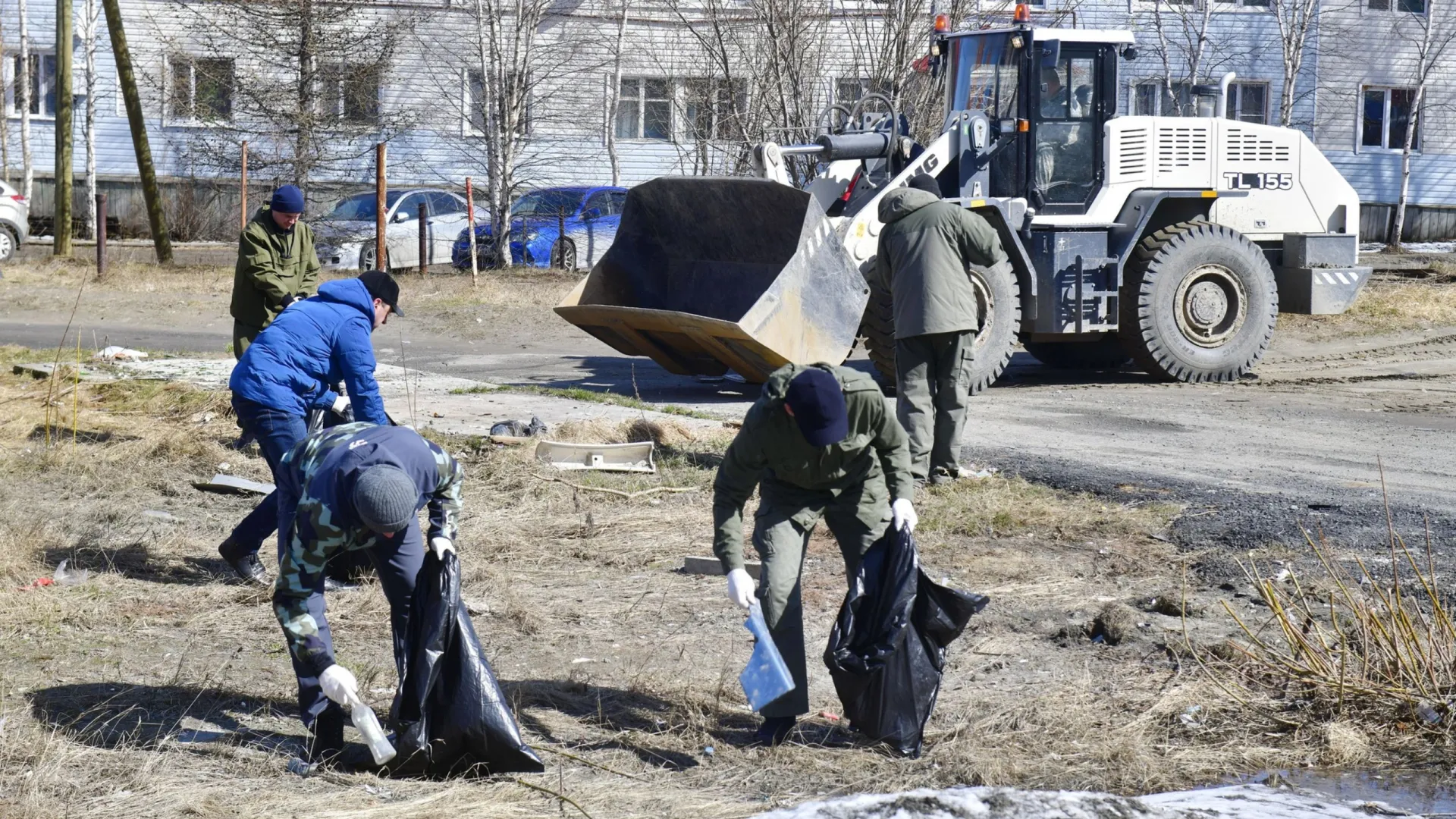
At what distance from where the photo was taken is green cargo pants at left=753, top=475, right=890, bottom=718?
14.0 feet

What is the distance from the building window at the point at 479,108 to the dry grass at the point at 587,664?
16723mm

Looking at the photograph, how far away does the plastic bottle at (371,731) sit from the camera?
388cm

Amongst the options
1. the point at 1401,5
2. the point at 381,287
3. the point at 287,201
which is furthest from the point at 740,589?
the point at 1401,5

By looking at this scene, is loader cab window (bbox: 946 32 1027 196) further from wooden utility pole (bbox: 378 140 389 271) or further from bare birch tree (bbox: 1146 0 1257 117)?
bare birch tree (bbox: 1146 0 1257 117)

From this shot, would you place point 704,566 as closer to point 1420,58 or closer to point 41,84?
point 41,84

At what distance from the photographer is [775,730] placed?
4328mm

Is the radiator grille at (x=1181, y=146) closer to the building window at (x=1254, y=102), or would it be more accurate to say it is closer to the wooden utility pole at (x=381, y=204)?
the wooden utility pole at (x=381, y=204)

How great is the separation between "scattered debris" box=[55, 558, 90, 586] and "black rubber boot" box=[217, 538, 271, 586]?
572 millimetres

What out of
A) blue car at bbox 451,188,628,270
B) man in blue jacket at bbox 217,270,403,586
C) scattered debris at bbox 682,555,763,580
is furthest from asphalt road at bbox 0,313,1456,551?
blue car at bbox 451,188,628,270

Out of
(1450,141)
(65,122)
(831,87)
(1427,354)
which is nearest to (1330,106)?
(1450,141)

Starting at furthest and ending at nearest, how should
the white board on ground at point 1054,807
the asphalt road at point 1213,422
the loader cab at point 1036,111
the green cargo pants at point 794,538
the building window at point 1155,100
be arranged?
the building window at point 1155,100
the loader cab at point 1036,111
the asphalt road at point 1213,422
the green cargo pants at point 794,538
the white board on ground at point 1054,807

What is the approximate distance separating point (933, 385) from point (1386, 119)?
2559cm

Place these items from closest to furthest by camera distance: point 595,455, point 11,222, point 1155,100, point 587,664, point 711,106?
point 587,664 < point 595,455 < point 11,222 < point 711,106 < point 1155,100

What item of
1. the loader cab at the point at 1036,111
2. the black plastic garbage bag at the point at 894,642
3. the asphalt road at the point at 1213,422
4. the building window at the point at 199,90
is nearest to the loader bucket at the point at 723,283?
the asphalt road at the point at 1213,422
